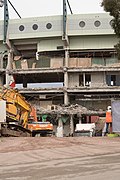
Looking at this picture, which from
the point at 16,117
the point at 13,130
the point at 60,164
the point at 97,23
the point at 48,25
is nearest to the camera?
the point at 60,164

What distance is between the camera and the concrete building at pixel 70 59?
41812 mm

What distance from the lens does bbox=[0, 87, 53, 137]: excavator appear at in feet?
69.0

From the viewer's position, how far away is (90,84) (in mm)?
43594

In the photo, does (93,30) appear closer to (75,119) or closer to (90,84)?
(90,84)

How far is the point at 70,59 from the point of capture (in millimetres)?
43375

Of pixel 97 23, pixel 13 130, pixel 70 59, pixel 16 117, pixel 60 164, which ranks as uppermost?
pixel 97 23

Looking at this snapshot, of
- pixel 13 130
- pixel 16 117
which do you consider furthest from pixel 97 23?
pixel 13 130

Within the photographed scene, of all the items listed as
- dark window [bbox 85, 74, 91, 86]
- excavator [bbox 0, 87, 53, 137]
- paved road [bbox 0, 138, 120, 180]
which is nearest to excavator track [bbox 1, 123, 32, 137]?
excavator [bbox 0, 87, 53, 137]

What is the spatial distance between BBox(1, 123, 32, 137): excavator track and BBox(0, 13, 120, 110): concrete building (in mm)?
18462

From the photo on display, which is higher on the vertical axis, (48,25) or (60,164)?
(48,25)

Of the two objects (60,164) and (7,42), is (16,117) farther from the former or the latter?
(7,42)

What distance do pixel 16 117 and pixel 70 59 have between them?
2165 centimetres

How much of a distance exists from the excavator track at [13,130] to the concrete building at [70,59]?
1846 centimetres

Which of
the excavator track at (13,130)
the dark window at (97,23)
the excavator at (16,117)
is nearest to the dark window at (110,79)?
the dark window at (97,23)
